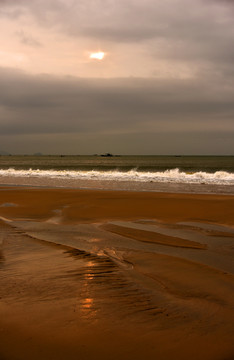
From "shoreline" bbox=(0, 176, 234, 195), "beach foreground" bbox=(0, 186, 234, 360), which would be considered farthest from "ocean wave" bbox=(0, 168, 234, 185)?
"beach foreground" bbox=(0, 186, 234, 360)

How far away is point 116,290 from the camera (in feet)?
14.0

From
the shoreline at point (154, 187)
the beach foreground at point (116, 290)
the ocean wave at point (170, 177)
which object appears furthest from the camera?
the ocean wave at point (170, 177)

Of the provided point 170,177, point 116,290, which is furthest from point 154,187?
point 116,290

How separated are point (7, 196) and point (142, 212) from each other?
8.03m

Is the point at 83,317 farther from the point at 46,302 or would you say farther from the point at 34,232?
the point at 34,232

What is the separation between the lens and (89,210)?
1141cm

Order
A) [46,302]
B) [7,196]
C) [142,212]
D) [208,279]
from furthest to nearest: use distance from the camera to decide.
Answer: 1. [7,196]
2. [142,212]
3. [208,279]
4. [46,302]

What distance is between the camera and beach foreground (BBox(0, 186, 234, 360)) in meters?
3.01

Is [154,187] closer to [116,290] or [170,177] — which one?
[170,177]

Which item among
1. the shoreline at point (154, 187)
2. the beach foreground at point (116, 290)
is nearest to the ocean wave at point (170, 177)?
the shoreline at point (154, 187)

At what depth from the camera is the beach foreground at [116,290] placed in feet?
9.86

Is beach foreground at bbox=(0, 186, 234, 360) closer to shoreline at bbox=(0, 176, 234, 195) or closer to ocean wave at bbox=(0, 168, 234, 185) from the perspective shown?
shoreline at bbox=(0, 176, 234, 195)

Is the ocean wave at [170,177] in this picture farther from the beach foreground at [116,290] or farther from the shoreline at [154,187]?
the beach foreground at [116,290]

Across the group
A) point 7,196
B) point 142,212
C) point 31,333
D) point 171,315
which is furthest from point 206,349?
point 7,196
